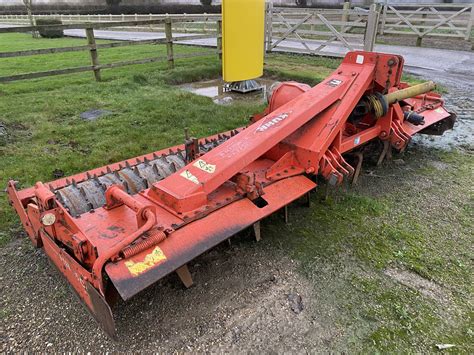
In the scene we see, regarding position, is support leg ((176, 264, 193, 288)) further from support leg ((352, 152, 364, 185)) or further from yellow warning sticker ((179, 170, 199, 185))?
support leg ((352, 152, 364, 185))

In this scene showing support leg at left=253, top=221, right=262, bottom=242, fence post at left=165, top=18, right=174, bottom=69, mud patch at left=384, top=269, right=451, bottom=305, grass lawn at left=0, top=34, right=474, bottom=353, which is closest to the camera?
grass lawn at left=0, top=34, right=474, bottom=353

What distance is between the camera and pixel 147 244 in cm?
240

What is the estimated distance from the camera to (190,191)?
2787mm

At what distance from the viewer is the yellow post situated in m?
6.57

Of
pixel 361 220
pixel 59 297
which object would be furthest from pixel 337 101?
pixel 59 297

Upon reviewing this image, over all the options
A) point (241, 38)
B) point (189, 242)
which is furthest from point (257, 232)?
point (241, 38)

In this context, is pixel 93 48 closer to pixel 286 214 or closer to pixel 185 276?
pixel 286 214

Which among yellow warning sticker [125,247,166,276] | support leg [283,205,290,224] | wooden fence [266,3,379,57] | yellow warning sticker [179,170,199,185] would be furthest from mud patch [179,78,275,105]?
yellow warning sticker [125,247,166,276]

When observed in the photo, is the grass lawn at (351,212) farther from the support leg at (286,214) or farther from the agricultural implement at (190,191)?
the agricultural implement at (190,191)

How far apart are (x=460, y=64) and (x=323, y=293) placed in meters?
10.8

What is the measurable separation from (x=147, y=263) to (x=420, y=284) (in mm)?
2065

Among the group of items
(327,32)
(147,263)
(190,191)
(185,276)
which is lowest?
(185,276)

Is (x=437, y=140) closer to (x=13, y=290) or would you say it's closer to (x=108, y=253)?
(x=108, y=253)

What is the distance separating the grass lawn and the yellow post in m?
0.69
